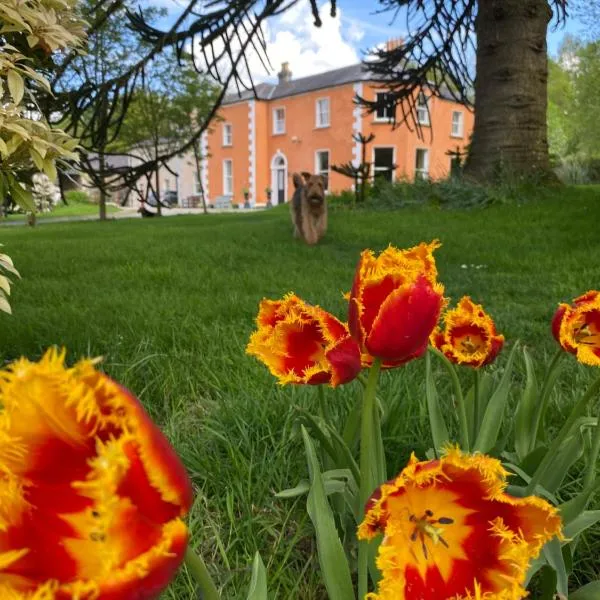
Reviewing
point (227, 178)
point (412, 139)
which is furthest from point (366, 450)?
point (227, 178)

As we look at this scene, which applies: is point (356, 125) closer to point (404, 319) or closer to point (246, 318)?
point (246, 318)

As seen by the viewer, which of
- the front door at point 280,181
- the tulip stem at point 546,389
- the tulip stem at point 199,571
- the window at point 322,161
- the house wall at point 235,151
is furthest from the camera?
the house wall at point 235,151

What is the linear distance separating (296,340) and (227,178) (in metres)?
35.4

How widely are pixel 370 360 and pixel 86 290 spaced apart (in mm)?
3587

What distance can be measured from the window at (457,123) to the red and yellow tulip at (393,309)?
3200cm

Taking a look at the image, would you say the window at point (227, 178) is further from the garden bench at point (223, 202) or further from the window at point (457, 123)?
the window at point (457, 123)

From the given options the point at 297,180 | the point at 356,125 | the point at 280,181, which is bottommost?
the point at 297,180

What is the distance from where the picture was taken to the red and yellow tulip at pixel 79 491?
0.36 m

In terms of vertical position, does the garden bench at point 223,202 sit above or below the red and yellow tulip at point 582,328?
below

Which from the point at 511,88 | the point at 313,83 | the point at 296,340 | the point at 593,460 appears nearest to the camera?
the point at 296,340

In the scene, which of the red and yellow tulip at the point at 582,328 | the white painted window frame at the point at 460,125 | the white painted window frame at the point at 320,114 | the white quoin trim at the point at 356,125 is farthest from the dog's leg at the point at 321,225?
the white painted window frame at the point at 460,125

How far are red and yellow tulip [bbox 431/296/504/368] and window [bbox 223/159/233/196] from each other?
3464 cm

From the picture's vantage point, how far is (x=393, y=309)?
2.19 feet

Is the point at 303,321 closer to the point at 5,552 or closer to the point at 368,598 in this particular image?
the point at 368,598
